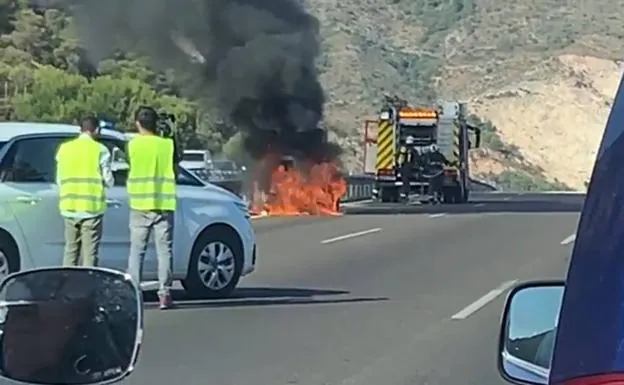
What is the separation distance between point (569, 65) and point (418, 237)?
8532 cm

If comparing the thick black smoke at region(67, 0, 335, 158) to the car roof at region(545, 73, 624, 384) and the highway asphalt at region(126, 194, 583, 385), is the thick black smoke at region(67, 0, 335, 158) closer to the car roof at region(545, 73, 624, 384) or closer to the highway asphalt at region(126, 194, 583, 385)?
the highway asphalt at region(126, 194, 583, 385)

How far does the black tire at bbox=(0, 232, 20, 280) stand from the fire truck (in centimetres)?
3007

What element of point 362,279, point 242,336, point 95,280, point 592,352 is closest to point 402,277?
point 362,279

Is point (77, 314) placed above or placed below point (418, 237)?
above

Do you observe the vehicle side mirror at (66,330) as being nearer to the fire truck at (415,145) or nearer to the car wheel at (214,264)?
the car wheel at (214,264)

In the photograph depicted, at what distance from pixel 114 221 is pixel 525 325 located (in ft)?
35.6

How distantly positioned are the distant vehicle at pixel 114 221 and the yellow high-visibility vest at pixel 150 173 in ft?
2.40

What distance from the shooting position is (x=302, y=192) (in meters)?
36.5

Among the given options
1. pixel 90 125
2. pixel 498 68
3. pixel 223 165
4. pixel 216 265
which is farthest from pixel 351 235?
pixel 498 68

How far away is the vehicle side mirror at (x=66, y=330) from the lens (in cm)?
381

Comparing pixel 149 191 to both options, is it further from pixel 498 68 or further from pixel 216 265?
pixel 498 68

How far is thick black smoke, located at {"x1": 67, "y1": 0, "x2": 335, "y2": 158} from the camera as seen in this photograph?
3594cm

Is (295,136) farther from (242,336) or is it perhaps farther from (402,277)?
(242,336)

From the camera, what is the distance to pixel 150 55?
36781 millimetres
